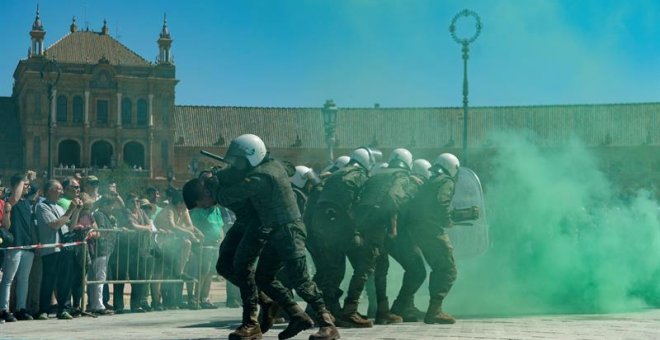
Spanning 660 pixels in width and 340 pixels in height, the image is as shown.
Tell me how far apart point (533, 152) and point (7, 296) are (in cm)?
851

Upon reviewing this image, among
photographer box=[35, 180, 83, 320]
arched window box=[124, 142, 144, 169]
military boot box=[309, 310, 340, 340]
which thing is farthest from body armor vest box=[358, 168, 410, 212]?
arched window box=[124, 142, 144, 169]

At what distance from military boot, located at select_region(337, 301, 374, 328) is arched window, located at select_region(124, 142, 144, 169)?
3499 inches

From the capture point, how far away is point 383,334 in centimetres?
1024

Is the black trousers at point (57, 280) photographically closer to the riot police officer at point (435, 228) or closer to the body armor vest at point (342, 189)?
the body armor vest at point (342, 189)

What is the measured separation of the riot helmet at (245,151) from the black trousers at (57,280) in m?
4.54

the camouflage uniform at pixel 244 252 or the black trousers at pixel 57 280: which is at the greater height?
the camouflage uniform at pixel 244 252

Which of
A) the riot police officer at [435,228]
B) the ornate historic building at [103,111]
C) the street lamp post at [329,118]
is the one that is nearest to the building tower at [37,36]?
the ornate historic building at [103,111]

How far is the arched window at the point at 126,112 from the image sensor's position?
98812 millimetres

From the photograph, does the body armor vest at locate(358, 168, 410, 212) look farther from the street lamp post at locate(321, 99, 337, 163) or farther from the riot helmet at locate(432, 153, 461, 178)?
the street lamp post at locate(321, 99, 337, 163)

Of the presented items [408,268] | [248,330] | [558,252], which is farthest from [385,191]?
[558,252]

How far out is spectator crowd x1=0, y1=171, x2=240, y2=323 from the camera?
12828mm

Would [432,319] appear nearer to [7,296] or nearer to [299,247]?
[299,247]

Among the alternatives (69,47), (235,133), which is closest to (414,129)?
(235,133)

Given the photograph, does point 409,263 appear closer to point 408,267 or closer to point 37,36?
point 408,267
